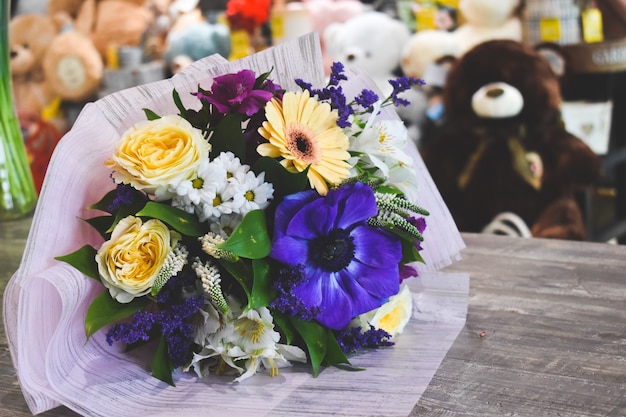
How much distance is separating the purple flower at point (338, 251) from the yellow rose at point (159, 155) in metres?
0.08

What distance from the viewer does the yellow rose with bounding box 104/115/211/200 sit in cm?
57

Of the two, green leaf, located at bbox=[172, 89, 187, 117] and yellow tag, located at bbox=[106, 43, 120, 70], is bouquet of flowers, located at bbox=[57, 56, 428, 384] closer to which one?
green leaf, located at bbox=[172, 89, 187, 117]

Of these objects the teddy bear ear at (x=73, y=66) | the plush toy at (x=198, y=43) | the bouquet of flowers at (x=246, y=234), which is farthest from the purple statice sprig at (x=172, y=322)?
the teddy bear ear at (x=73, y=66)

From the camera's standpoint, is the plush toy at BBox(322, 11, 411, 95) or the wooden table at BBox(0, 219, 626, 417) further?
the plush toy at BBox(322, 11, 411, 95)

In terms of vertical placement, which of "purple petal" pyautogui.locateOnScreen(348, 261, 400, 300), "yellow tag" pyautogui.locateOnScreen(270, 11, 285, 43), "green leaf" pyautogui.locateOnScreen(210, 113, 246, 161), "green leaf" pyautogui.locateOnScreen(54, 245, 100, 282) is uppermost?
"green leaf" pyautogui.locateOnScreen(210, 113, 246, 161)

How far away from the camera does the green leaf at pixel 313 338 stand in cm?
61

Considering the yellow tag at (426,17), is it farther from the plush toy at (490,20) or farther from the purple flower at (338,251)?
the purple flower at (338,251)

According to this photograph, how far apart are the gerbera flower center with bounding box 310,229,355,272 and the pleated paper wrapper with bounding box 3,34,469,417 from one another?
0.08 metres

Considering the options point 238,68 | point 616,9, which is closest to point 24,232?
point 238,68

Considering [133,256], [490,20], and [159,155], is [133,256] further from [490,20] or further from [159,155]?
[490,20]

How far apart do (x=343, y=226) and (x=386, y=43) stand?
1.69 metres

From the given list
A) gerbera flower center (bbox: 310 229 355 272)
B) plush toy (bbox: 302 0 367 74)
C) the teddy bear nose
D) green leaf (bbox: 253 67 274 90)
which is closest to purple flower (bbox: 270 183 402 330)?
gerbera flower center (bbox: 310 229 355 272)

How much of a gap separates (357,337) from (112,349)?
20 cm

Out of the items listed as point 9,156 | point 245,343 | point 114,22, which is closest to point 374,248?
point 245,343
